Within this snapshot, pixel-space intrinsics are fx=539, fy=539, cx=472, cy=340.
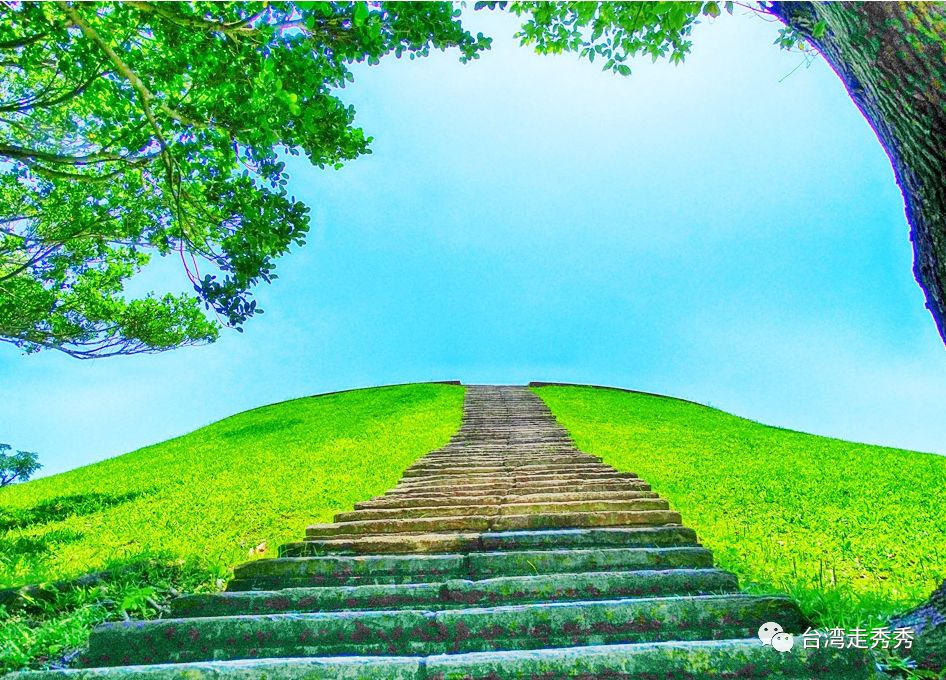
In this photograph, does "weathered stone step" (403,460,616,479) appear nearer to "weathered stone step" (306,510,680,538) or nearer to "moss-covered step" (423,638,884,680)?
"weathered stone step" (306,510,680,538)

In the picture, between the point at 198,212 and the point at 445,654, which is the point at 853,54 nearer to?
the point at 445,654

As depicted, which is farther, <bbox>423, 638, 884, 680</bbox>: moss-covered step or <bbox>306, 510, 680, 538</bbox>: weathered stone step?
<bbox>306, 510, 680, 538</bbox>: weathered stone step

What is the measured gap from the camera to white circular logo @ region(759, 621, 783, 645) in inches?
112

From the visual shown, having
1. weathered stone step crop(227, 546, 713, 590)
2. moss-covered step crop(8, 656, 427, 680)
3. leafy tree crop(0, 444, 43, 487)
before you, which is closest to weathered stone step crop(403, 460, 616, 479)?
weathered stone step crop(227, 546, 713, 590)

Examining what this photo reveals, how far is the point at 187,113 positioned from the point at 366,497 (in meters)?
5.46

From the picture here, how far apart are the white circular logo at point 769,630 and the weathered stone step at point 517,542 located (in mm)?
1458

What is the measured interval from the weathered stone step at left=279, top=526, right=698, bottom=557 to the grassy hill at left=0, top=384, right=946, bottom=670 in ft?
2.49

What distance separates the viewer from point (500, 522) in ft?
16.5

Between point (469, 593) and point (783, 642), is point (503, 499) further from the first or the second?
point (783, 642)

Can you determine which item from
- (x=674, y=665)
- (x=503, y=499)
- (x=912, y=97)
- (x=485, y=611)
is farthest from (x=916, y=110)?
(x=503, y=499)

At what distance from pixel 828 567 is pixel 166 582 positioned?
6.29m

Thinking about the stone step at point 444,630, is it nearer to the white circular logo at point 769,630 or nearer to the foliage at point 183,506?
the white circular logo at point 769,630

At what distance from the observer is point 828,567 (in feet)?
17.5

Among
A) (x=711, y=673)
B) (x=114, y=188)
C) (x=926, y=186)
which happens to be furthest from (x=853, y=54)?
(x=114, y=188)
